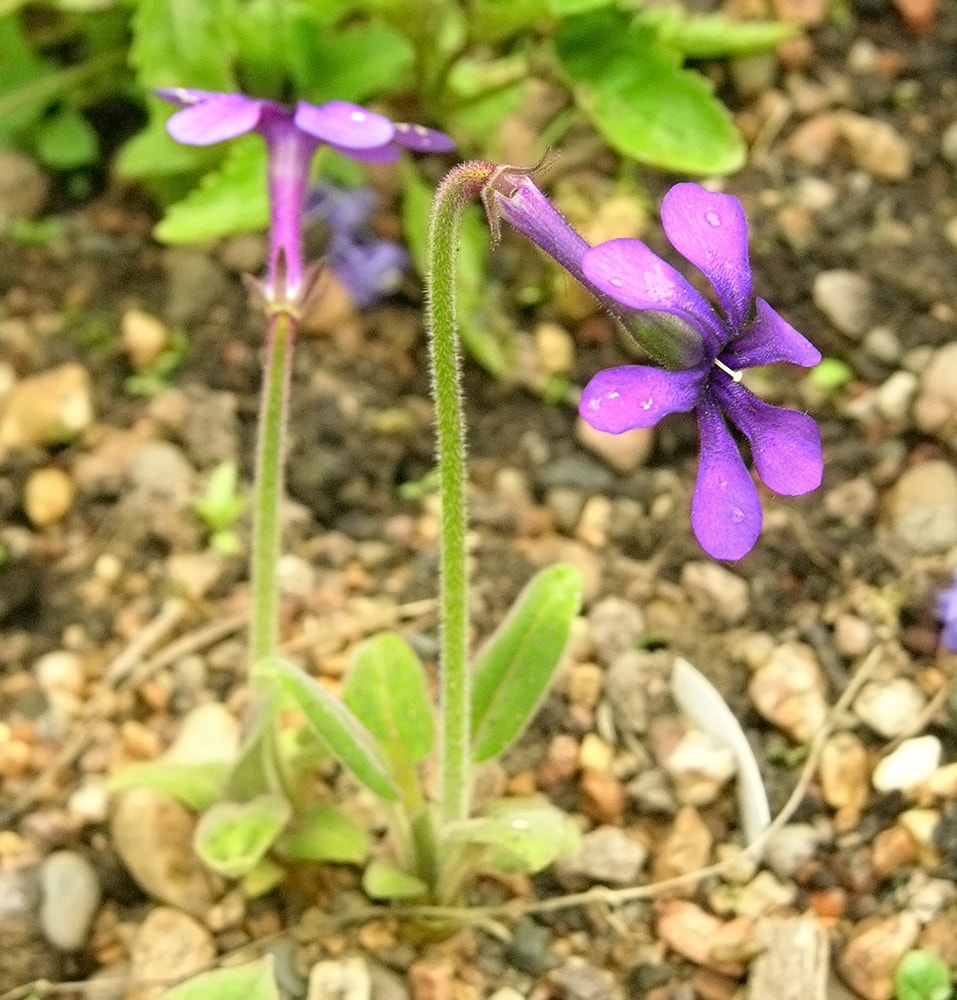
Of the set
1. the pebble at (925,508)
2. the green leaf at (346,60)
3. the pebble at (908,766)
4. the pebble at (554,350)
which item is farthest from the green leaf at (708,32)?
the pebble at (908,766)

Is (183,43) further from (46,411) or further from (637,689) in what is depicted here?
(637,689)

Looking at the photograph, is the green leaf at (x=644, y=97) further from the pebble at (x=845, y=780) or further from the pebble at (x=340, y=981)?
the pebble at (x=340, y=981)

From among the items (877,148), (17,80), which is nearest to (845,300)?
(877,148)

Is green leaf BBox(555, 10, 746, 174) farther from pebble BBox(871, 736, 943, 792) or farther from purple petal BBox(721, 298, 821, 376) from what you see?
purple petal BBox(721, 298, 821, 376)

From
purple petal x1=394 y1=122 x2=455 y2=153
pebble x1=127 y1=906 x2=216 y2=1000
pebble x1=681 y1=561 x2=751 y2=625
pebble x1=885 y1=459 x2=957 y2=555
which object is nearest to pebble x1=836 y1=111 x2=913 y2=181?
pebble x1=885 y1=459 x2=957 y2=555

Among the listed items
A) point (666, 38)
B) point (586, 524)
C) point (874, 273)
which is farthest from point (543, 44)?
point (586, 524)
